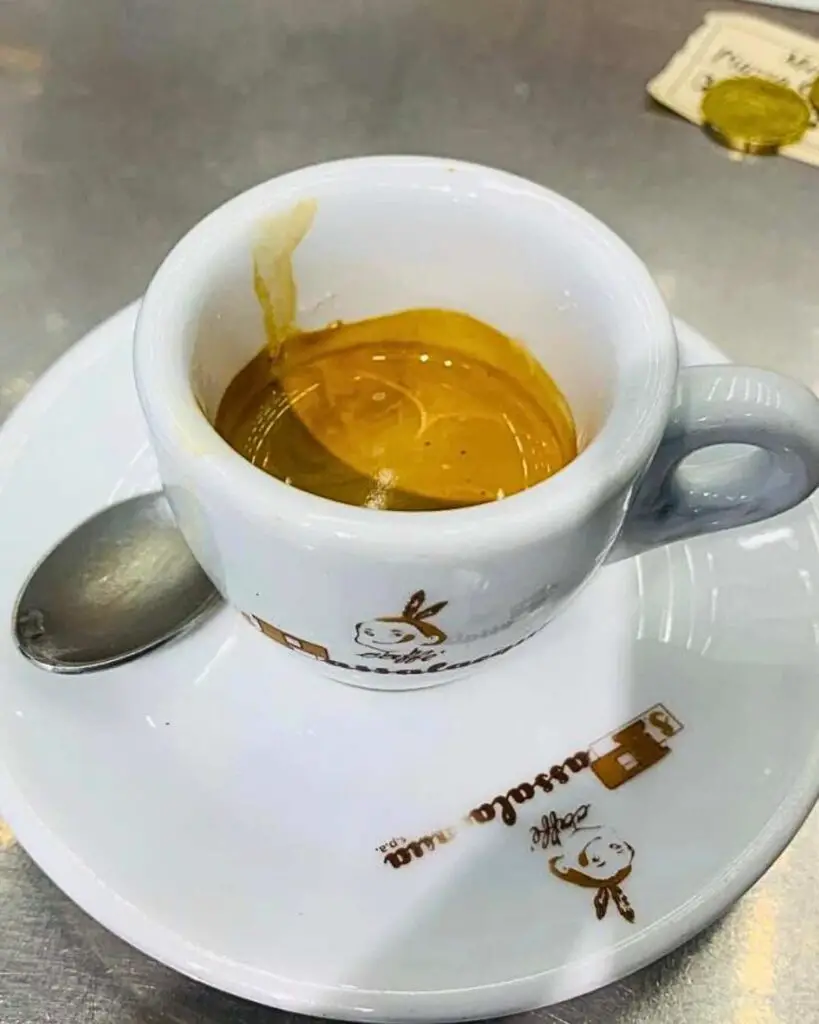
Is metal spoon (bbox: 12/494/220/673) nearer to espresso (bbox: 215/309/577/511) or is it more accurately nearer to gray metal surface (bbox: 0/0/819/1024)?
espresso (bbox: 215/309/577/511)

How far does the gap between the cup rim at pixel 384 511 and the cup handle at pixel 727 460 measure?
0.02 m

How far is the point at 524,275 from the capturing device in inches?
25.6

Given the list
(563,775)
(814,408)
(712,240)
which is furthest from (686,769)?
(712,240)

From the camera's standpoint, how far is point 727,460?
0.62m

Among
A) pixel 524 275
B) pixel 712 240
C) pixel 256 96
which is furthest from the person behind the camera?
pixel 256 96

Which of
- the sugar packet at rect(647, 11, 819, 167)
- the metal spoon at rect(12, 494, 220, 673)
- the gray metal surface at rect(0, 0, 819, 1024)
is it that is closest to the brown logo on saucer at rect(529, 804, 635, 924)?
the metal spoon at rect(12, 494, 220, 673)

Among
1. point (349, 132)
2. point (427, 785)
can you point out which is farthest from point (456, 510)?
point (349, 132)

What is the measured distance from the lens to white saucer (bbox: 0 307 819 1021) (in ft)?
1.74

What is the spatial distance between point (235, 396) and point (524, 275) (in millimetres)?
180

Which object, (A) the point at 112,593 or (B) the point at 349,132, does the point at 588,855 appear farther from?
(B) the point at 349,132

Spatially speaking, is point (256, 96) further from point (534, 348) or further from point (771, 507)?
point (771, 507)

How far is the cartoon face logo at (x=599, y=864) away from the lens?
0.55 metres

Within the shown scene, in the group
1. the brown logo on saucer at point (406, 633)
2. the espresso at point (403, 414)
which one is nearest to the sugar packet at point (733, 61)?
the espresso at point (403, 414)

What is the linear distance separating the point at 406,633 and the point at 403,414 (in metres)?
0.23
